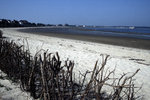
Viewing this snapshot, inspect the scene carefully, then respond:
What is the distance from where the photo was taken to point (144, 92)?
322 centimetres

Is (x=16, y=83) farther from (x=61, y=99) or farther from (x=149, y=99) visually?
(x=149, y=99)

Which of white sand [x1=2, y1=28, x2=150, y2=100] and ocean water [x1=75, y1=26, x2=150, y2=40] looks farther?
ocean water [x1=75, y1=26, x2=150, y2=40]

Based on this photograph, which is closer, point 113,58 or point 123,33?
point 113,58

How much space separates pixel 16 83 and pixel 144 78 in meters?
3.91

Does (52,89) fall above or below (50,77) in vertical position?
below

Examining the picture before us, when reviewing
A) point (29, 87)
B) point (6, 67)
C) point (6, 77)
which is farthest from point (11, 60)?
point (29, 87)

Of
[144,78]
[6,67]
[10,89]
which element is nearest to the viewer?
[10,89]

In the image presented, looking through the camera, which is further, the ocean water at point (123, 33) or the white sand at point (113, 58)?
the ocean water at point (123, 33)

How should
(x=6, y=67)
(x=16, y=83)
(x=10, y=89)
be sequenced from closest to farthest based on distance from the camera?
1. (x=10, y=89)
2. (x=16, y=83)
3. (x=6, y=67)

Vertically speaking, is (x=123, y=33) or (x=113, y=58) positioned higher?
(x=123, y=33)

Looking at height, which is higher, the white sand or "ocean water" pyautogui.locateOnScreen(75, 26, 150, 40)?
"ocean water" pyautogui.locateOnScreen(75, 26, 150, 40)

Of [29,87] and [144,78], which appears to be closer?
[29,87]

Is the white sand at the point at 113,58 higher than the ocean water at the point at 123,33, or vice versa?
the ocean water at the point at 123,33

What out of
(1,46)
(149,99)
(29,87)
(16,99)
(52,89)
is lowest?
(149,99)
